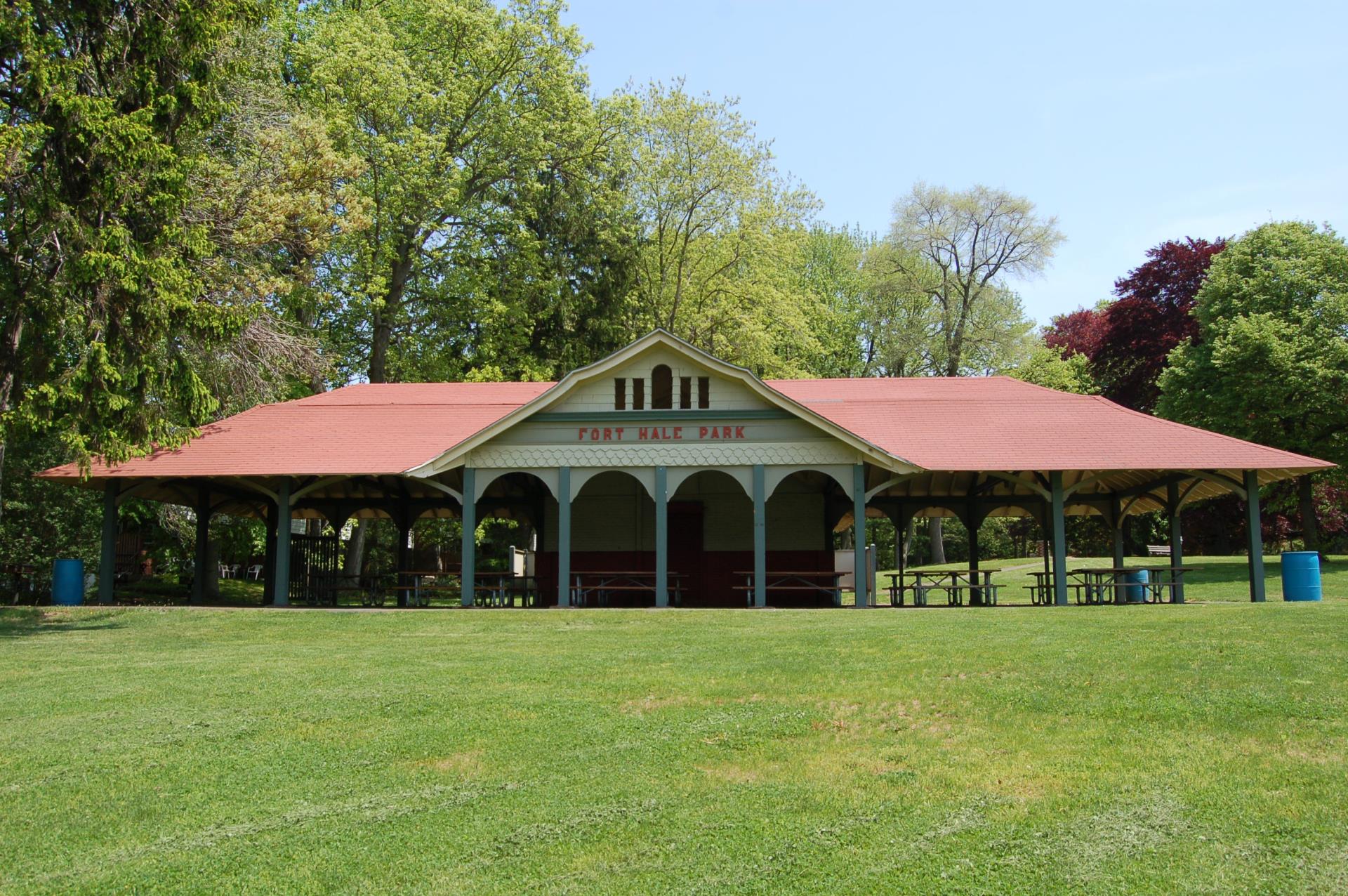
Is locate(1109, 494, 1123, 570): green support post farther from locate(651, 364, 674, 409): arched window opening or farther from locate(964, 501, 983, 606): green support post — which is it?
locate(651, 364, 674, 409): arched window opening

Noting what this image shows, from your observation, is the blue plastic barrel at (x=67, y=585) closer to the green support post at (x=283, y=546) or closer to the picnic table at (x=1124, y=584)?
the green support post at (x=283, y=546)

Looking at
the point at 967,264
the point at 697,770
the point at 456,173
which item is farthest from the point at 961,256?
the point at 697,770

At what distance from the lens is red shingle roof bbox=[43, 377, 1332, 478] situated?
75.3 feet

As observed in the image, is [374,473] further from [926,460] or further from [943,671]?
[943,671]

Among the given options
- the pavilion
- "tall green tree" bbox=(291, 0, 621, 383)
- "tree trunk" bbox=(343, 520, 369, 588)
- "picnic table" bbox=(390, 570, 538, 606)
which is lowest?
"picnic table" bbox=(390, 570, 538, 606)

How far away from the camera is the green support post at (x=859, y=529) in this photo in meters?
22.3

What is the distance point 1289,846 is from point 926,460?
16461 mm

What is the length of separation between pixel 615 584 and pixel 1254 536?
1317cm

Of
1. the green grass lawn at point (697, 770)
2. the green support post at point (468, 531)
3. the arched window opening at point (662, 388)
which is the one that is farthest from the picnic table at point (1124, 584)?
the green support post at point (468, 531)

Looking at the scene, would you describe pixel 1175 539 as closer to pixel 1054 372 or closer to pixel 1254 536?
pixel 1254 536

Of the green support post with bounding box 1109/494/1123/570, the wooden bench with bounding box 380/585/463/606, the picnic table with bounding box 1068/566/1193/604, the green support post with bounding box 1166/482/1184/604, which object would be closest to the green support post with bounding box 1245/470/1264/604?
the picnic table with bounding box 1068/566/1193/604

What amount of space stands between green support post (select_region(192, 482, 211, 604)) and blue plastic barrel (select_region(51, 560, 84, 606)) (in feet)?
8.64

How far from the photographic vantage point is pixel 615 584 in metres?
26.4

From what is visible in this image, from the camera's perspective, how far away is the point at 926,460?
23203 millimetres
